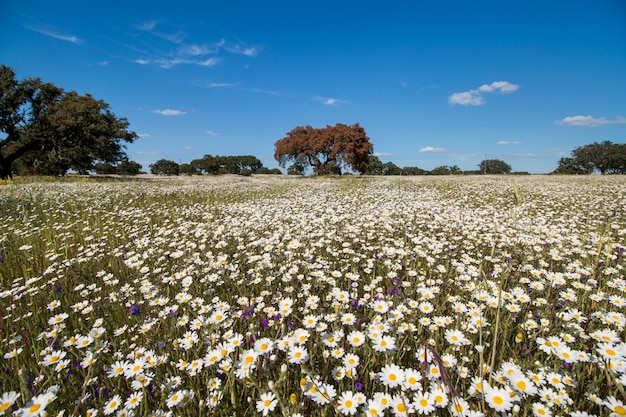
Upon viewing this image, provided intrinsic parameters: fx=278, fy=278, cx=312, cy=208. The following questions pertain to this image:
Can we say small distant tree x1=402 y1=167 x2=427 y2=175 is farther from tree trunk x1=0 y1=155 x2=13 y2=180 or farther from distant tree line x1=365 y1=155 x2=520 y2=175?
tree trunk x1=0 y1=155 x2=13 y2=180

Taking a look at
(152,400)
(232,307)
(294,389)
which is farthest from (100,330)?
(294,389)

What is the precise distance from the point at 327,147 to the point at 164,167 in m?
92.5

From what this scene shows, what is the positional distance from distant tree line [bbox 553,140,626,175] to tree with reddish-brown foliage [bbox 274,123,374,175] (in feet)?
228

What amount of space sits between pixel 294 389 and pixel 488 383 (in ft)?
Result: 4.08

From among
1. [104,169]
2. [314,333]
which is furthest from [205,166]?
[314,333]

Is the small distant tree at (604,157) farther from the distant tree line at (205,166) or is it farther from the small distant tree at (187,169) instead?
the small distant tree at (187,169)

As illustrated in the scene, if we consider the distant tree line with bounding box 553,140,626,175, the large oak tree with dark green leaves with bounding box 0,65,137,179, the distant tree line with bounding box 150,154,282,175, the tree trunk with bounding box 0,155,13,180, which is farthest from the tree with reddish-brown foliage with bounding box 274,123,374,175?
the distant tree line with bounding box 553,140,626,175

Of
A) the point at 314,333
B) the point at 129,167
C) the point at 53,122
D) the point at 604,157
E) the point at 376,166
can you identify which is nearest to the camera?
the point at 314,333

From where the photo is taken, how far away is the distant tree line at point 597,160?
73875 mm

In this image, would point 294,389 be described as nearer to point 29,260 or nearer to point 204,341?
point 204,341

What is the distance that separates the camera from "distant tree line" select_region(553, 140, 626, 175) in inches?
2908

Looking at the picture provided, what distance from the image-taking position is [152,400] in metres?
1.87

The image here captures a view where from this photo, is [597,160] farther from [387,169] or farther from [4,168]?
[4,168]

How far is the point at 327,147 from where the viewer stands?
1608 inches
